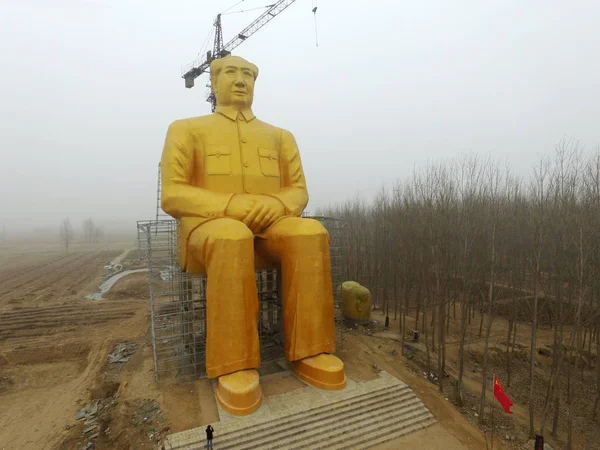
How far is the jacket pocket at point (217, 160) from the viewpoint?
841 centimetres

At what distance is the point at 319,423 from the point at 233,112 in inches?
292

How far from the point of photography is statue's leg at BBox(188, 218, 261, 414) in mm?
7152

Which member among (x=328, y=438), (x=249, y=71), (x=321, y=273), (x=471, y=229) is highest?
(x=249, y=71)

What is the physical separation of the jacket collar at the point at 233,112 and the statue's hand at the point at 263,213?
2.23 meters

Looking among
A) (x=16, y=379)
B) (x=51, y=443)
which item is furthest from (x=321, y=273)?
(x=16, y=379)

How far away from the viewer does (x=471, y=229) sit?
1079cm

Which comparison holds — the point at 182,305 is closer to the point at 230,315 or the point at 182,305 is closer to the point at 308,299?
the point at 230,315

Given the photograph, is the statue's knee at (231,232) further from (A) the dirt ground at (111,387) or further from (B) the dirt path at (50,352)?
(B) the dirt path at (50,352)

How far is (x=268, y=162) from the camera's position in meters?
8.94

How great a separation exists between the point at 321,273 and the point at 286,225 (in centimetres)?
135

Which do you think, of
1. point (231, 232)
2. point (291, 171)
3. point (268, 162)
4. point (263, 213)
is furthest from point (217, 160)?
→ point (231, 232)

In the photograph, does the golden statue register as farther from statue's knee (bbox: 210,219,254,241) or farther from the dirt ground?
the dirt ground

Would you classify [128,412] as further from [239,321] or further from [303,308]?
[303,308]

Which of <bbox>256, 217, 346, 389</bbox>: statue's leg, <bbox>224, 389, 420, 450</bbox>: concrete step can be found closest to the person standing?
<bbox>224, 389, 420, 450</bbox>: concrete step
